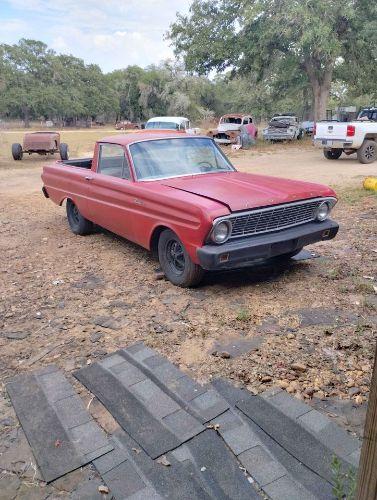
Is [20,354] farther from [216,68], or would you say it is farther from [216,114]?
[216,114]

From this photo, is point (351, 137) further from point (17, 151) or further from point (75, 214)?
point (17, 151)

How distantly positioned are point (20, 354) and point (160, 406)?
1385 mm

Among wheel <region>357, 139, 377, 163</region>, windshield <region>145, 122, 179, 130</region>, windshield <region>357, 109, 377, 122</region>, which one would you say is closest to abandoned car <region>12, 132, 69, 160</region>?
windshield <region>145, 122, 179, 130</region>

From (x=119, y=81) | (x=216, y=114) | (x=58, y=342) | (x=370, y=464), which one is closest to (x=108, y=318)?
(x=58, y=342)

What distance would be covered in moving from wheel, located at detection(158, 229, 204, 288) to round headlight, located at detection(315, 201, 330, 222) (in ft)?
4.75

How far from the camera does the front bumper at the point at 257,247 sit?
13.2 feet

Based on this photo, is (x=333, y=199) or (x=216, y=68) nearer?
(x=333, y=199)

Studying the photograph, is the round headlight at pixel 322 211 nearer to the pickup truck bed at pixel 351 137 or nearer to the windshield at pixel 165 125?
the pickup truck bed at pixel 351 137

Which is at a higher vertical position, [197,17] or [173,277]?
[197,17]

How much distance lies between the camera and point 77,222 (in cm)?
703

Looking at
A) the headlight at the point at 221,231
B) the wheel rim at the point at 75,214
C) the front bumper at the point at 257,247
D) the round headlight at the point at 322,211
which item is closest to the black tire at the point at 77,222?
the wheel rim at the point at 75,214

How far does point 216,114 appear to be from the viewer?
197 feet

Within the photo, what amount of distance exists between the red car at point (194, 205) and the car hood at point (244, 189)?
0.01 m

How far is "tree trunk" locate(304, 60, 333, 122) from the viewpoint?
22.2 m
